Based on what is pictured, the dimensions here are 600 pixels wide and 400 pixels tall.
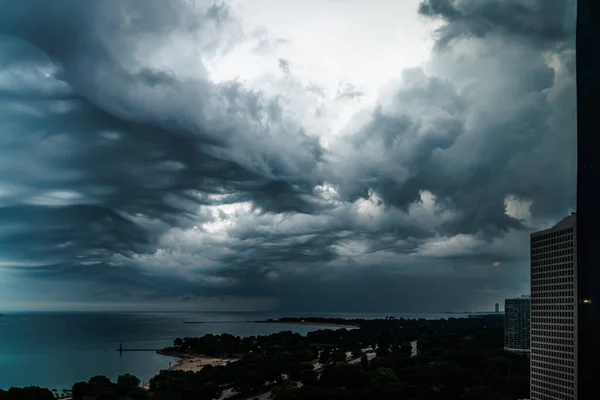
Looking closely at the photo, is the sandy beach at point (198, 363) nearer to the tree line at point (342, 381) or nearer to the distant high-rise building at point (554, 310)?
the tree line at point (342, 381)

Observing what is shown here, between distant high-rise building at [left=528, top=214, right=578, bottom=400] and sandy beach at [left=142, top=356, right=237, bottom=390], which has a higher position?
distant high-rise building at [left=528, top=214, right=578, bottom=400]

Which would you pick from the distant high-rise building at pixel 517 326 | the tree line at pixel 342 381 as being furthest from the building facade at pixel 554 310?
the distant high-rise building at pixel 517 326
